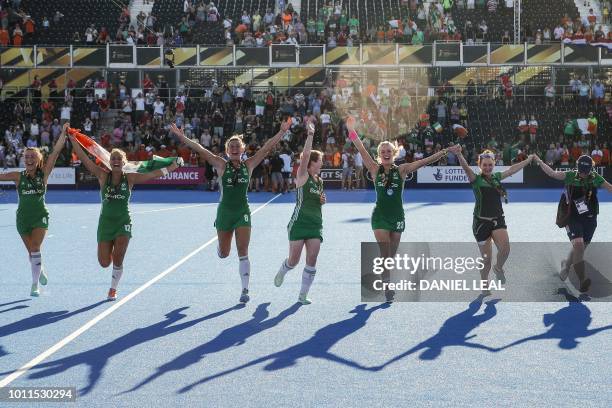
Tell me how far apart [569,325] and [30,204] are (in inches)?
268

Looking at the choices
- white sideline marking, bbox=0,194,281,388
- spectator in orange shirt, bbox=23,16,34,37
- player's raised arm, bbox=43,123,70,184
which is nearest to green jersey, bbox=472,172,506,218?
white sideline marking, bbox=0,194,281,388

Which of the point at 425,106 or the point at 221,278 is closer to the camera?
the point at 221,278

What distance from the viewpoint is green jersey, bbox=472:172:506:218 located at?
9.99 metres

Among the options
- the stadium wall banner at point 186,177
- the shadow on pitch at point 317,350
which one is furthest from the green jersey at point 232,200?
the stadium wall banner at point 186,177

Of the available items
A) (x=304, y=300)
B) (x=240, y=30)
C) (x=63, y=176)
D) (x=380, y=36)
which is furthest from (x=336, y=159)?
(x=304, y=300)

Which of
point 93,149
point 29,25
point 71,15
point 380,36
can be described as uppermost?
point 71,15

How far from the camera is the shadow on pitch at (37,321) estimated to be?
8.17 meters

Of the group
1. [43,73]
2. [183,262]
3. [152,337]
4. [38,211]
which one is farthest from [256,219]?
[43,73]

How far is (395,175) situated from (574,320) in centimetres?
274

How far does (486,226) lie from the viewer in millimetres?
10023

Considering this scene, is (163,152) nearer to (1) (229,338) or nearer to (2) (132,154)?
(2) (132,154)

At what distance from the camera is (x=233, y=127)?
35.5 metres

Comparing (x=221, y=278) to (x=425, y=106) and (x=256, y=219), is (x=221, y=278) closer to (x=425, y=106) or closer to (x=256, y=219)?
(x=256, y=219)

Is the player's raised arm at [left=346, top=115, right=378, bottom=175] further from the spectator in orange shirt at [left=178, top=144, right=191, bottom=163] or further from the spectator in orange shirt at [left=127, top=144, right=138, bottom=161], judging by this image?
the spectator in orange shirt at [left=178, top=144, right=191, bottom=163]
